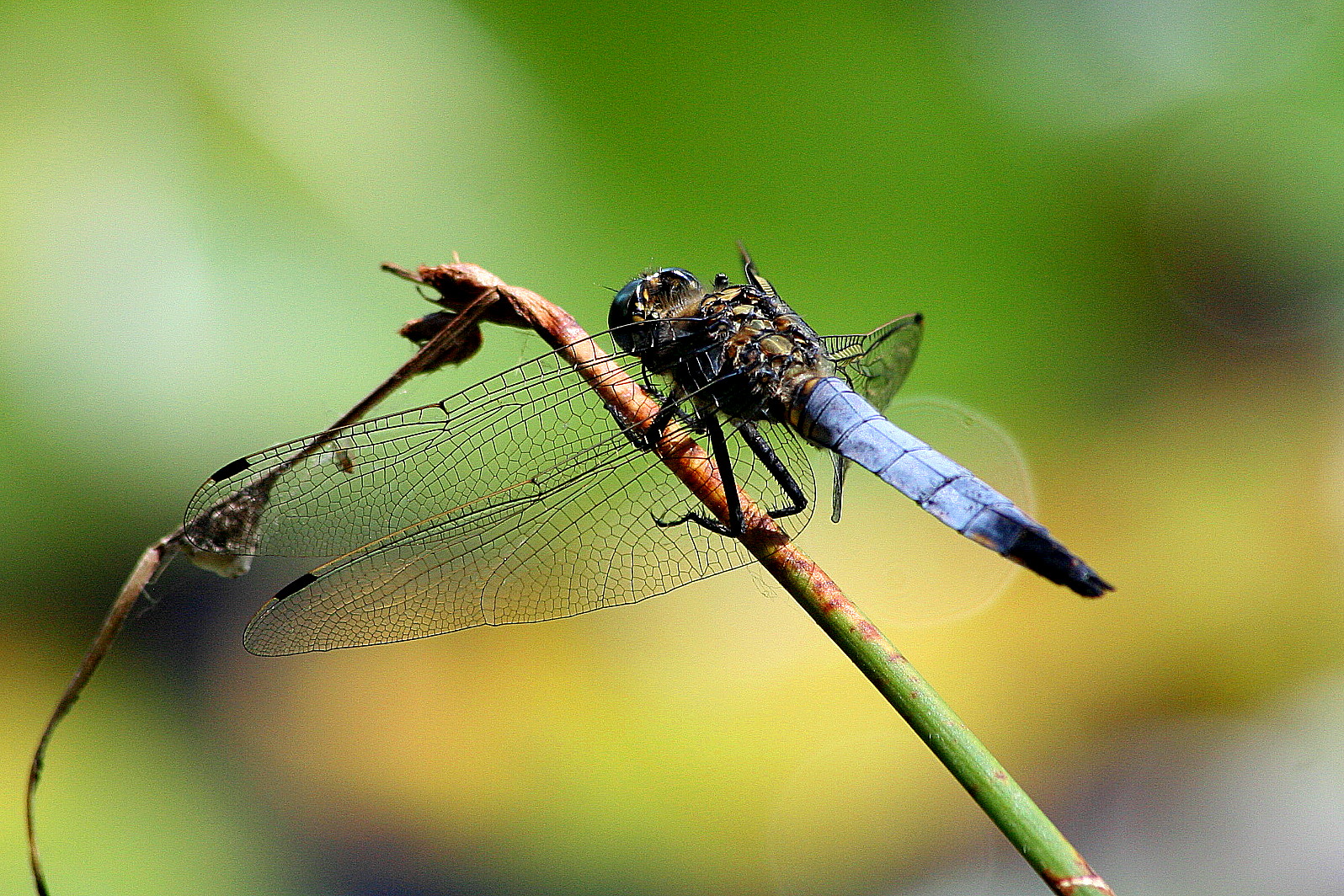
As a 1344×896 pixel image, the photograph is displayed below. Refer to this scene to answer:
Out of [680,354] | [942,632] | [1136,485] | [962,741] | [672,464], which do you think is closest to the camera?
[962,741]

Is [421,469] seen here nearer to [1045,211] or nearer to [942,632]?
[942,632]

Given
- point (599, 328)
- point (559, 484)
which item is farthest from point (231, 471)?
point (599, 328)

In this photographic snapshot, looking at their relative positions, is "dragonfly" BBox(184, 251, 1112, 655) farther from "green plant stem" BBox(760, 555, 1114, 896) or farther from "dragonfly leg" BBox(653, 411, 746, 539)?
"green plant stem" BBox(760, 555, 1114, 896)

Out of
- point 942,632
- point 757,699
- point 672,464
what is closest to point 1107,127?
point 942,632

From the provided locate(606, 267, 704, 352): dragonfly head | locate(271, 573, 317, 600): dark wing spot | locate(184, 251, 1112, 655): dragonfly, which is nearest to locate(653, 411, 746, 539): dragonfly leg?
locate(184, 251, 1112, 655): dragonfly

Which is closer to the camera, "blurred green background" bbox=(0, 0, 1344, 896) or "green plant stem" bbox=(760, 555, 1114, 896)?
"green plant stem" bbox=(760, 555, 1114, 896)
